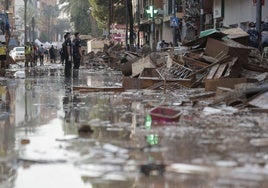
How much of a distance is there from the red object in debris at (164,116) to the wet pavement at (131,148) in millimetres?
126

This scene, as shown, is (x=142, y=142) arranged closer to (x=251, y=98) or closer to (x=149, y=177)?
(x=149, y=177)

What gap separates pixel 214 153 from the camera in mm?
7730

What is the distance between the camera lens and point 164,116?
10.5 metres

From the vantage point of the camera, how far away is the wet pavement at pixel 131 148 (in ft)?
21.3

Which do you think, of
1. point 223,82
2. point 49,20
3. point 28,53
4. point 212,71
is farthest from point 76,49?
point 49,20

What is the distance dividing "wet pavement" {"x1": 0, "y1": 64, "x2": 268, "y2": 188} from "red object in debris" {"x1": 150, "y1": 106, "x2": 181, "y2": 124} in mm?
126

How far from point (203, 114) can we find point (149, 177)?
205 inches

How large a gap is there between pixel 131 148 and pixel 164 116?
2.48 meters

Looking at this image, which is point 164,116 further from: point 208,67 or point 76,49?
point 76,49

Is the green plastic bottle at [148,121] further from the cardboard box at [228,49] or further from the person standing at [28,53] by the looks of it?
the person standing at [28,53]

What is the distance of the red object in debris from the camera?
1049 cm

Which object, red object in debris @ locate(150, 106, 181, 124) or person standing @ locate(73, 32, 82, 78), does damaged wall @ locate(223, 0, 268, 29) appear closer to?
person standing @ locate(73, 32, 82, 78)

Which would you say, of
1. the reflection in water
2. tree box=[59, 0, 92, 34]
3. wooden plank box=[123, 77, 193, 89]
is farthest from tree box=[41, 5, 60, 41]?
the reflection in water

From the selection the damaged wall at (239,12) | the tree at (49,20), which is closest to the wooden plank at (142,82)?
the damaged wall at (239,12)
